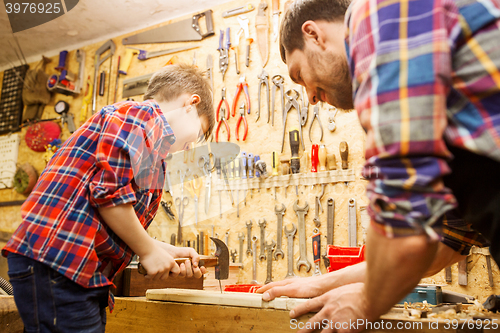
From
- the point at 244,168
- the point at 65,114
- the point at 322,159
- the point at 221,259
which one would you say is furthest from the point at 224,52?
the point at 221,259

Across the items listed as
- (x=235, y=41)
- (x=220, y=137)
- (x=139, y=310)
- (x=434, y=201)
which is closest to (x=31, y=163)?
(x=220, y=137)

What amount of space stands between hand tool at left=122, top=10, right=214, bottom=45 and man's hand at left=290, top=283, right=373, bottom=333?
9.67 feet

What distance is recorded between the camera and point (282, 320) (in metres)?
1.01

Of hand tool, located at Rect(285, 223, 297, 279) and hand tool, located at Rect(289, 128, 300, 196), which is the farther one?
hand tool, located at Rect(289, 128, 300, 196)

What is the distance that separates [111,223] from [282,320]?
577 mm

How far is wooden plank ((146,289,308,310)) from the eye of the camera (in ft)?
3.40

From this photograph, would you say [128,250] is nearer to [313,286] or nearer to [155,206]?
[155,206]

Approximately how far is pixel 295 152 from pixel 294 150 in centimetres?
2

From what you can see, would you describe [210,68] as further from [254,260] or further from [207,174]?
[254,260]

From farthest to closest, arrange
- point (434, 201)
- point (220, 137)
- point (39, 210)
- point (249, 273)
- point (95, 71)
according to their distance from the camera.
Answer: point (95, 71), point (220, 137), point (249, 273), point (39, 210), point (434, 201)

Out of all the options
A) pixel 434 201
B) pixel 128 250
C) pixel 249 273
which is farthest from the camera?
pixel 249 273

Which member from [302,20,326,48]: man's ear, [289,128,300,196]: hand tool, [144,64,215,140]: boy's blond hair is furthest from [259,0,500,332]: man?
[289,128,300,196]: hand tool

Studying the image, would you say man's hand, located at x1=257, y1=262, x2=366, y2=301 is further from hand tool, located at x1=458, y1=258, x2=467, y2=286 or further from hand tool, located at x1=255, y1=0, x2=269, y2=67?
hand tool, located at x1=255, y1=0, x2=269, y2=67

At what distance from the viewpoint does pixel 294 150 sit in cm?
271
